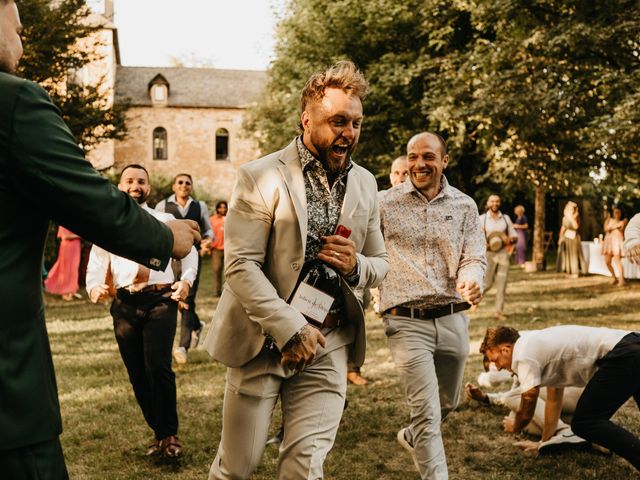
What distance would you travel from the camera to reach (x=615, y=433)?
4699mm

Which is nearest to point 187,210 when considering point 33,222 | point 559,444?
point 559,444

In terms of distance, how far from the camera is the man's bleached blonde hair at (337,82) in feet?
11.0

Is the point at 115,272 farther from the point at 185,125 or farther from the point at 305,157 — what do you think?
the point at 185,125

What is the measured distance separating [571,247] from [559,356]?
63.3 feet

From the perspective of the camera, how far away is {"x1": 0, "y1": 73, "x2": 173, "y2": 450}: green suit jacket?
1875 mm

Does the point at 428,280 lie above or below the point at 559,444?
above

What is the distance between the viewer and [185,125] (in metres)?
58.6

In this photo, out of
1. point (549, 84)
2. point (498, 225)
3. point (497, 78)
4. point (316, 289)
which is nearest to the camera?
point (316, 289)

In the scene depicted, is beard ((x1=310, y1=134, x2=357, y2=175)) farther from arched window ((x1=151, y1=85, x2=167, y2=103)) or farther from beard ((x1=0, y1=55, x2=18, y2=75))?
arched window ((x1=151, y1=85, x2=167, y2=103))

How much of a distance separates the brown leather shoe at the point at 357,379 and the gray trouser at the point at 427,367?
3271 millimetres

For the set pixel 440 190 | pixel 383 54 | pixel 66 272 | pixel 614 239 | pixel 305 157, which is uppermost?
pixel 383 54

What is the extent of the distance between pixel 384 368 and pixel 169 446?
13.7 feet

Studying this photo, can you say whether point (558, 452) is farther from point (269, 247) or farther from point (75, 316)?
point (75, 316)

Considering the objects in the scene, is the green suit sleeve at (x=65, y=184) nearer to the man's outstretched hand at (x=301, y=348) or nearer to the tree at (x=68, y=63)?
the man's outstretched hand at (x=301, y=348)
